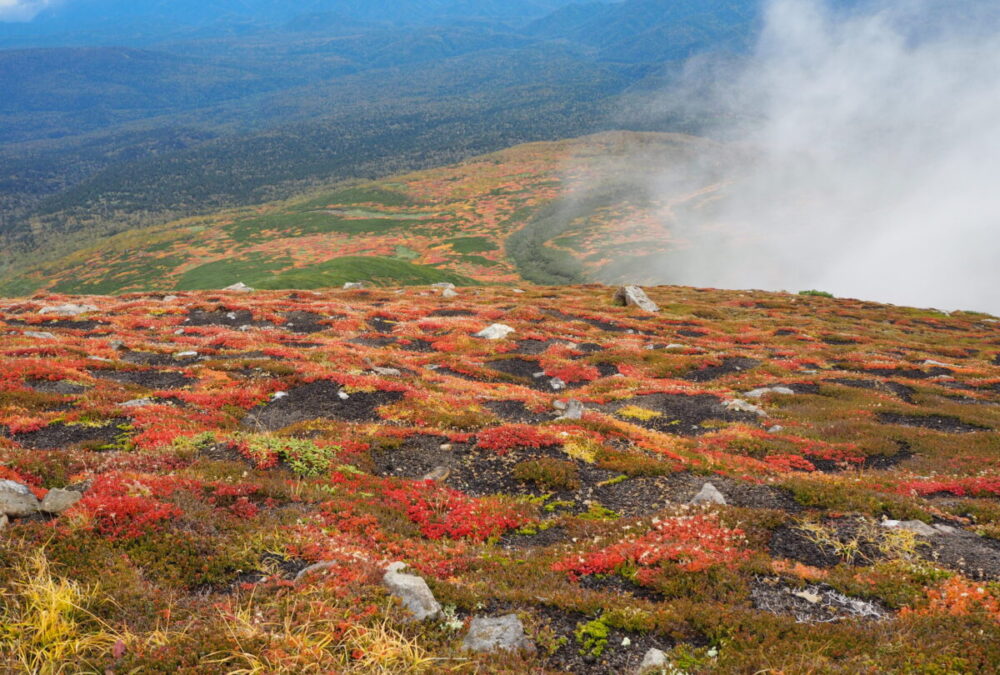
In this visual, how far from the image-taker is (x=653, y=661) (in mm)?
6383

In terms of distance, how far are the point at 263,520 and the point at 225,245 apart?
7415 inches

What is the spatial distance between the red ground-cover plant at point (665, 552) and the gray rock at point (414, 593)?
8.52ft

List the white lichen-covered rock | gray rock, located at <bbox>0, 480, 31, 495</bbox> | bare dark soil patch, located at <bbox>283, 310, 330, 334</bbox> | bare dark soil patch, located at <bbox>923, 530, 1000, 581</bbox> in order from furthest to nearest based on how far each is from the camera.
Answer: the white lichen-covered rock
bare dark soil patch, located at <bbox>283, 310, 330, 334</bbox>
bare dark soil patch, located at <bbox>923, 530, 1000, 581</bbox>
gray rock, located at <bbox>0, 480, 31, 495</bbox>

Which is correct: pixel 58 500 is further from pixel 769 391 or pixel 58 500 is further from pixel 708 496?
pixel 769 391

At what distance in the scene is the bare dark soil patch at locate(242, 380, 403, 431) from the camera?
59.5ft

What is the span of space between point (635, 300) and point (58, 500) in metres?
63.5

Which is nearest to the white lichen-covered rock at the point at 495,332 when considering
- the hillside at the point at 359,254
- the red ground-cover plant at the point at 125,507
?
the red ground-cover plant at the point at 125,507

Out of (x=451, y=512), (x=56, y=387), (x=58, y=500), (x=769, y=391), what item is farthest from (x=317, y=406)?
(x=769, y=391)

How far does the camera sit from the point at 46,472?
10.0 metres

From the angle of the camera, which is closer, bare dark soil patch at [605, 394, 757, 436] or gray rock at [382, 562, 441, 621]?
gray rock at [382, 562, 441, 621]

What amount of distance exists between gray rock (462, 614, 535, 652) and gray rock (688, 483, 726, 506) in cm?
655

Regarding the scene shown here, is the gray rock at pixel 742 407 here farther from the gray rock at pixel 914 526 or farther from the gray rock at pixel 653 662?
the gray rock at pixel 653 662

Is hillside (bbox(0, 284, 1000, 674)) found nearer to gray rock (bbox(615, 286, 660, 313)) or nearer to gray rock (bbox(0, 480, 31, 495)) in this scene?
gray rock (bbox(0, 480, 31, 495))

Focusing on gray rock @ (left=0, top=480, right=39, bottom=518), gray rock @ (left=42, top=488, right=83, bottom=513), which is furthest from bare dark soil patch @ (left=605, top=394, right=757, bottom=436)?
gray rock @ (left=0, top=480, right=39, bottom=518)
